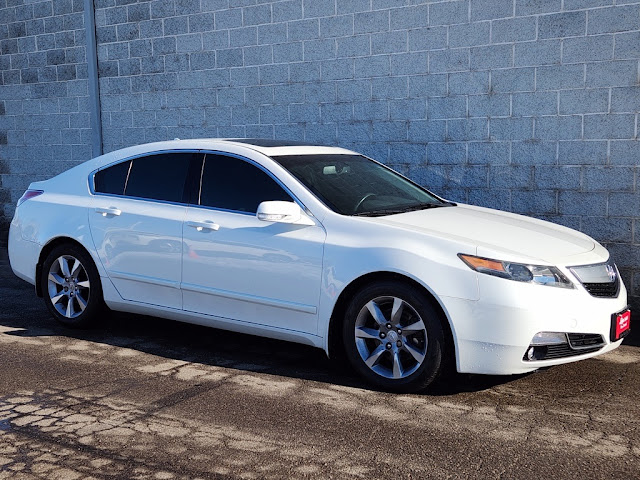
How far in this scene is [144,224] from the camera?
239 inches

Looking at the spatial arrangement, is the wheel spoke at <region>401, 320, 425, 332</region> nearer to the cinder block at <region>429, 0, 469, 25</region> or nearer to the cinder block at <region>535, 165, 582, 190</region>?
the cinder block at <region>535, 165, 582, 190</region>

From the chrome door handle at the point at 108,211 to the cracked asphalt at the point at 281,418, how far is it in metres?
1.00

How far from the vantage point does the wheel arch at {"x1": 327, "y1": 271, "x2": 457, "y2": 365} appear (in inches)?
191

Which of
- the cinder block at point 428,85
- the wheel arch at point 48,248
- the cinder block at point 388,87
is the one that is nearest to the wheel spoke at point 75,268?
the wheel arch at point 48,248

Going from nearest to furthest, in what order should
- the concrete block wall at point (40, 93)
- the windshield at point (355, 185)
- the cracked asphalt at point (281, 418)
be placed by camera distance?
the cracked asphalt at point (281, 418) < the windshield at point (355, 185) < the concrete block wall at point (40, 93)

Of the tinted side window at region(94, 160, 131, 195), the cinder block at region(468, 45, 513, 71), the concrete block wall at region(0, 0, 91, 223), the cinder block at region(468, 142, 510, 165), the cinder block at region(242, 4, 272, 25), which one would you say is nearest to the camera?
the tinted side window at region(94, 160, 131, 195)

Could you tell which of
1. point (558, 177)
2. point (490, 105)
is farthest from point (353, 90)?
point (558, 177)

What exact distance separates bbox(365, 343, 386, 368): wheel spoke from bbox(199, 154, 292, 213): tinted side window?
1.18 meters

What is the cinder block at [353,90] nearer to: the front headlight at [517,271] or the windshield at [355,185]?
the windshield at [355,185]

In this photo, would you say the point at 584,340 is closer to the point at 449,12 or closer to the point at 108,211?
the point at 108,211

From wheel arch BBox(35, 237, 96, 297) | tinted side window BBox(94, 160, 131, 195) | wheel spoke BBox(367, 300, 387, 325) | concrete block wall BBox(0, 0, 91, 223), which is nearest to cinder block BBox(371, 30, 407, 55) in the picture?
tinted side window BBox(94, 160, 131, 195)

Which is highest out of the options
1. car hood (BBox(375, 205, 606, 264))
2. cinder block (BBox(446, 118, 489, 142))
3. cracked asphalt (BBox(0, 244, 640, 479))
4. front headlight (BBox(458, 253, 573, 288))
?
cinder block (BBox(446, 118, 489, 142))

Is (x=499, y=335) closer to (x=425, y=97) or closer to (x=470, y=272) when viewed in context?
(x=470, y=272)

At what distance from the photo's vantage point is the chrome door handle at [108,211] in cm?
629
